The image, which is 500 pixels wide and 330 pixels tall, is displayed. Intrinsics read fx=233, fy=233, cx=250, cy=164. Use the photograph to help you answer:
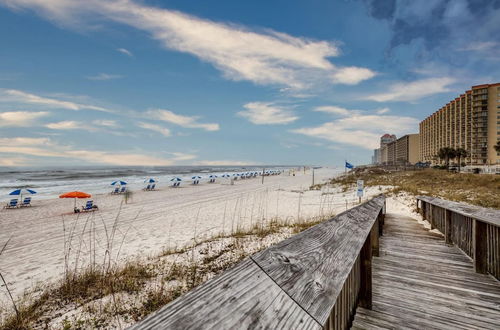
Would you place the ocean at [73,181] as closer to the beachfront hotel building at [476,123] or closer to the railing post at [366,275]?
the railing post at [366,275]

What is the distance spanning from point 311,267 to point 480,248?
13.1 feet

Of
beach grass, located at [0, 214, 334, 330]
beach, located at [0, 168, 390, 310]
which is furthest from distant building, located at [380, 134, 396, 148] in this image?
beach grass, located at [0, 214, 334, 330]

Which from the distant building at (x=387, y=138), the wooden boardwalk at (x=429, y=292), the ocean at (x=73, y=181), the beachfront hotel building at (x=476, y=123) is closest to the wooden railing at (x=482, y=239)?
the wooden boardwalk at (x=429, y=292)

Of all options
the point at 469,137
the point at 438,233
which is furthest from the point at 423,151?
the point at 438,233

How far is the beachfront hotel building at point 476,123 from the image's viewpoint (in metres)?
73.6

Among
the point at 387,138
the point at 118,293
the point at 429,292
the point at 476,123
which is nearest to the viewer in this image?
the point at 429,292

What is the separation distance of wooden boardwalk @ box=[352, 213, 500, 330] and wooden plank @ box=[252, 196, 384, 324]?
58.1 inches

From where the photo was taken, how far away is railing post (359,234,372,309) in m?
2.14

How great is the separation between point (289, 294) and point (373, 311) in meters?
2.26

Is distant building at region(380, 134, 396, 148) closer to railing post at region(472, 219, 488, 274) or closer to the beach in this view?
the beach

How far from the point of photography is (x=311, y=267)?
0.89 meters

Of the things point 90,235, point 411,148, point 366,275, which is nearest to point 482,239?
point 366,275

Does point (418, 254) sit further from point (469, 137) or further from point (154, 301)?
point (469, 137)

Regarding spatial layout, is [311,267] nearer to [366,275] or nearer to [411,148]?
[366,275]
